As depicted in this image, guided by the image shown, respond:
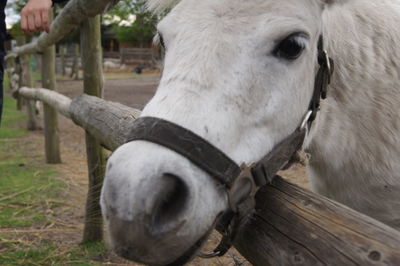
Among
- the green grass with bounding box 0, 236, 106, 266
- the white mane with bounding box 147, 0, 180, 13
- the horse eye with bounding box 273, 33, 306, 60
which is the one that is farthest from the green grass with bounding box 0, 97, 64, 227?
the horse eye with bounding box 273, 33, 306, 60

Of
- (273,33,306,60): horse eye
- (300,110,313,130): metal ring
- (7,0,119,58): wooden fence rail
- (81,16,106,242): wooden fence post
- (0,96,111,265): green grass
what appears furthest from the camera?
(81,16,106,242): wooden fence post

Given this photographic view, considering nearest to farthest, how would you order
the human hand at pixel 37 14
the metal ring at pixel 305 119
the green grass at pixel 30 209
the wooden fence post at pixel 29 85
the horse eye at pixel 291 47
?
the horse eye at pixel 291 47 → the metal ring at pixel 305 119 → the human hand at pixel 37 14 → the green grass at pixel 30 209 → the wooden fence post at pixel 29 85

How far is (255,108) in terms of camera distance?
1.39 meters

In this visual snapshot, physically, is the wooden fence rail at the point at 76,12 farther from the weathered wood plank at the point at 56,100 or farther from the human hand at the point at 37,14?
the human hand at the point at 37,14

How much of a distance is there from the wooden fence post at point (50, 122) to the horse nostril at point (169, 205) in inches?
182

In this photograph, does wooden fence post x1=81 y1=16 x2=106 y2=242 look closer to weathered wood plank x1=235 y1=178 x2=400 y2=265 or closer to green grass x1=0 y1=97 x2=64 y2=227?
green grass x1=0 y1=97 x2=64 y2=227

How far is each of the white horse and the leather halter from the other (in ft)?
0.08

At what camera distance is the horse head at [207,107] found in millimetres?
1110

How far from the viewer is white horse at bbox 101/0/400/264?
112 cm

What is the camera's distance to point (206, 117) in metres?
1.24

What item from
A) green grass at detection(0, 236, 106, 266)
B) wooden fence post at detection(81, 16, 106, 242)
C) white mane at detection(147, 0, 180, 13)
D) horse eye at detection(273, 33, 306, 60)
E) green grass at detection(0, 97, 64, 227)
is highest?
white mane at detection(147, 0, 180, 13)

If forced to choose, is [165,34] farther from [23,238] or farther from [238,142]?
[23,238]

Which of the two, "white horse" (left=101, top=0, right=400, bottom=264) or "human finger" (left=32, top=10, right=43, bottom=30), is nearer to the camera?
"white horse" (left=101, top=0, right=400, bottom=264)

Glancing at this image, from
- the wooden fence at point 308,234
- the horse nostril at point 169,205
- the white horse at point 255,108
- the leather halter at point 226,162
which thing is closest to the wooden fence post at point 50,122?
the wooden fence at point 308,234
